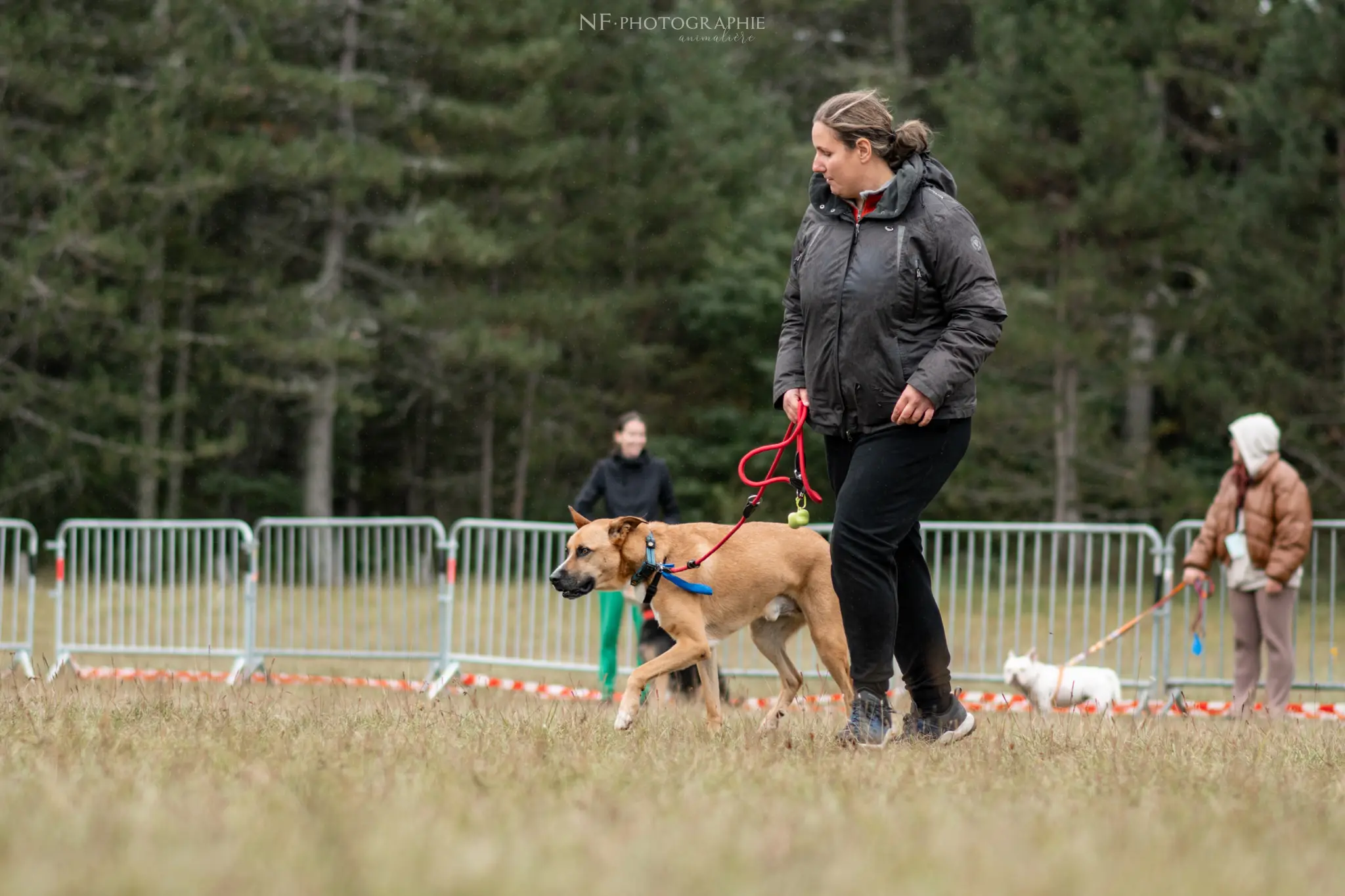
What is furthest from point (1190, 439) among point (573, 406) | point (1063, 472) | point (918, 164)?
point (918, 164)

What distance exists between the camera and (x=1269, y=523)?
31.8ft

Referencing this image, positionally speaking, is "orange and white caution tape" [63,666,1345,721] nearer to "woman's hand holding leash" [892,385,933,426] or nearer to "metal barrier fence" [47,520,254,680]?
"metal barrier fence" [47,520,254,680]

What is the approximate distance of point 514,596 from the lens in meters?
12.4

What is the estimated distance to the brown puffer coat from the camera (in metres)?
9.58

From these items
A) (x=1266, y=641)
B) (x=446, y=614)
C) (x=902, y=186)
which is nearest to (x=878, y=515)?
(x=902, y=186)

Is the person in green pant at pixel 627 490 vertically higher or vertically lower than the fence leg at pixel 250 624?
higher

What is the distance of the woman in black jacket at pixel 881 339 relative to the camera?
4918mm

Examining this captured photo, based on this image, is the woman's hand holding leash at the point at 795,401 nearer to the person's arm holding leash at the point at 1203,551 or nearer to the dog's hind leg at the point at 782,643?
the dog's hind leg at the point at 782,643

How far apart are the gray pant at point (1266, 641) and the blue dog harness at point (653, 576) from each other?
177 inches

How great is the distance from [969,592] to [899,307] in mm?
7066

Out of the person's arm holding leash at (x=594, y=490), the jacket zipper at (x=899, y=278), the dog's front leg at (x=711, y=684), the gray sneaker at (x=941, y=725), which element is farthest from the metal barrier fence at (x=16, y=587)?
the jacket zipper at (x=899, y=278)

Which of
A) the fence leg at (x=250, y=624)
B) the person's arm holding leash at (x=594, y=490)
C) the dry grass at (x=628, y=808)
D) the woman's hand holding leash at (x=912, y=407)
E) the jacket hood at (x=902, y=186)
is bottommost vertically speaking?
the fence leg at (x=250, y=624)

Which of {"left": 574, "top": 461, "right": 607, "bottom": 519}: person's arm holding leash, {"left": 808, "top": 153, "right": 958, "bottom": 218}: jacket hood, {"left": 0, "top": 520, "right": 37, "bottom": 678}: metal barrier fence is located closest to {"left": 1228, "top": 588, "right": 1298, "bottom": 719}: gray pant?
{"left": 574, "top": 461, "right": 607, "bottom": 519}: person's arm holding leash

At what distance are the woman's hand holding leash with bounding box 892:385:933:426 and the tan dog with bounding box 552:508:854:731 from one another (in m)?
2.24
